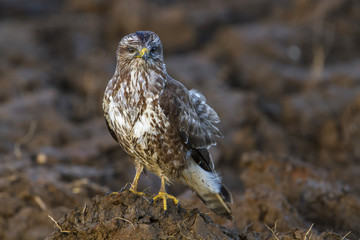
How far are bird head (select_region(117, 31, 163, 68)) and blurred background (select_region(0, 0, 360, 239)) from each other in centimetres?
211

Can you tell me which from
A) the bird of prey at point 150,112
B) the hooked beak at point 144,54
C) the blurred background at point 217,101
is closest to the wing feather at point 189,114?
the bird of prey at point 150,112

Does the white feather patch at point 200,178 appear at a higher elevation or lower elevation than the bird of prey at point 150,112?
lower

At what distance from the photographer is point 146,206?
5020mm

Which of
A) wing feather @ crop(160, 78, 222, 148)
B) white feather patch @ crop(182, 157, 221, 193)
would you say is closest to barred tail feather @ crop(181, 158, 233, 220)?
white feather patch @ crop(182, 157, 221, 193)

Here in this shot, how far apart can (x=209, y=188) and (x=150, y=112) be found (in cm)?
129

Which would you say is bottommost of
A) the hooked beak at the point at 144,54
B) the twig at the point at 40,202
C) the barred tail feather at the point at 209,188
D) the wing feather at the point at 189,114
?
the twig at the point at 40,202

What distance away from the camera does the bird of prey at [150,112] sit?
528 centimetres

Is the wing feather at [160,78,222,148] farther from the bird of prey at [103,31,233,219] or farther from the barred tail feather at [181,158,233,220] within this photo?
the barred tail feather at [181,158,233,220]

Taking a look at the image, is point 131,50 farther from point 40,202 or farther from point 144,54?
point 40,202

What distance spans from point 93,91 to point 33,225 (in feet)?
15.0

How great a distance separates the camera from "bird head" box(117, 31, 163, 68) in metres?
5.29

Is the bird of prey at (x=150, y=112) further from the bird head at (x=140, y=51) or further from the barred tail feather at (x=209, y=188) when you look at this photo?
the barred tail feather at (x=209, y=188)

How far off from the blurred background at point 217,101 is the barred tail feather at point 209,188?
0.34 metres

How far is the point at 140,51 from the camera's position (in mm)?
5277
